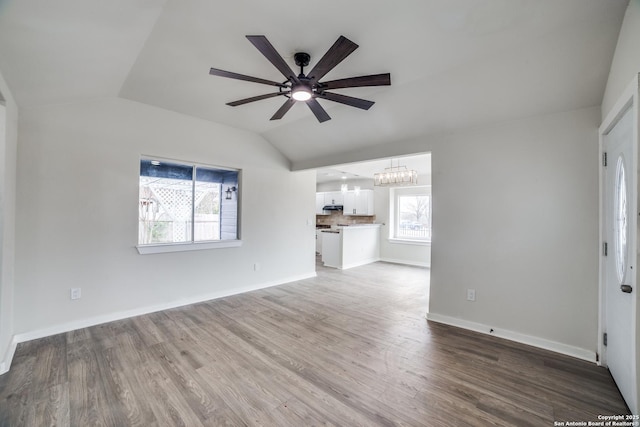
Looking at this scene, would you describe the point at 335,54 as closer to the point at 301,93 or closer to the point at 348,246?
the point at 301,93

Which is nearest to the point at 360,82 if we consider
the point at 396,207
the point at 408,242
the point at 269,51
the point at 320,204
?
the point at 269,51

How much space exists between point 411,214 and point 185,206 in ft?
19.6

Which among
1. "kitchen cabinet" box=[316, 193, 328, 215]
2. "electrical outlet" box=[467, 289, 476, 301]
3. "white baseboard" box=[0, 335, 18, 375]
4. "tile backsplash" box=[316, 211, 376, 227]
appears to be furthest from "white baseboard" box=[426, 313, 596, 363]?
"kitchen cabinet" box=[316, 193, 328, 215]

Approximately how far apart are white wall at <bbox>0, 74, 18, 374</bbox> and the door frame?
4361 mm

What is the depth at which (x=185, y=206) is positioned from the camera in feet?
13.3

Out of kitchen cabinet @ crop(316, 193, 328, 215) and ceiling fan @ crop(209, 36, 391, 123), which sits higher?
ceiling fan @ crop(209, 36, 391, 123)

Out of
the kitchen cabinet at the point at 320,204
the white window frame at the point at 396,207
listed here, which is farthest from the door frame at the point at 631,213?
the kitchen cabinet at the point at 320,204

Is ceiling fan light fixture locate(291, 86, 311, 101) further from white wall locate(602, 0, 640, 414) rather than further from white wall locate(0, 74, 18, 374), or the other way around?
white wall locate(0, 74, 18, 374)

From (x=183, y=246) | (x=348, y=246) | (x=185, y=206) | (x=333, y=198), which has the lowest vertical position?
(x=348, y=246)

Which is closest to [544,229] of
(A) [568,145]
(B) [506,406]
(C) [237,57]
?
(A) [568,145]

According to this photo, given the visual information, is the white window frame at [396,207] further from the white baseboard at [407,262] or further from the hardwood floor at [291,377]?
the hardwood floor at [291,377]

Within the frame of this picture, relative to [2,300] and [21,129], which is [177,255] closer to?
[2,300]

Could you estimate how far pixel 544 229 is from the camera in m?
2.74

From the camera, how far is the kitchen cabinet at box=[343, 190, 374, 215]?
8.21 m
